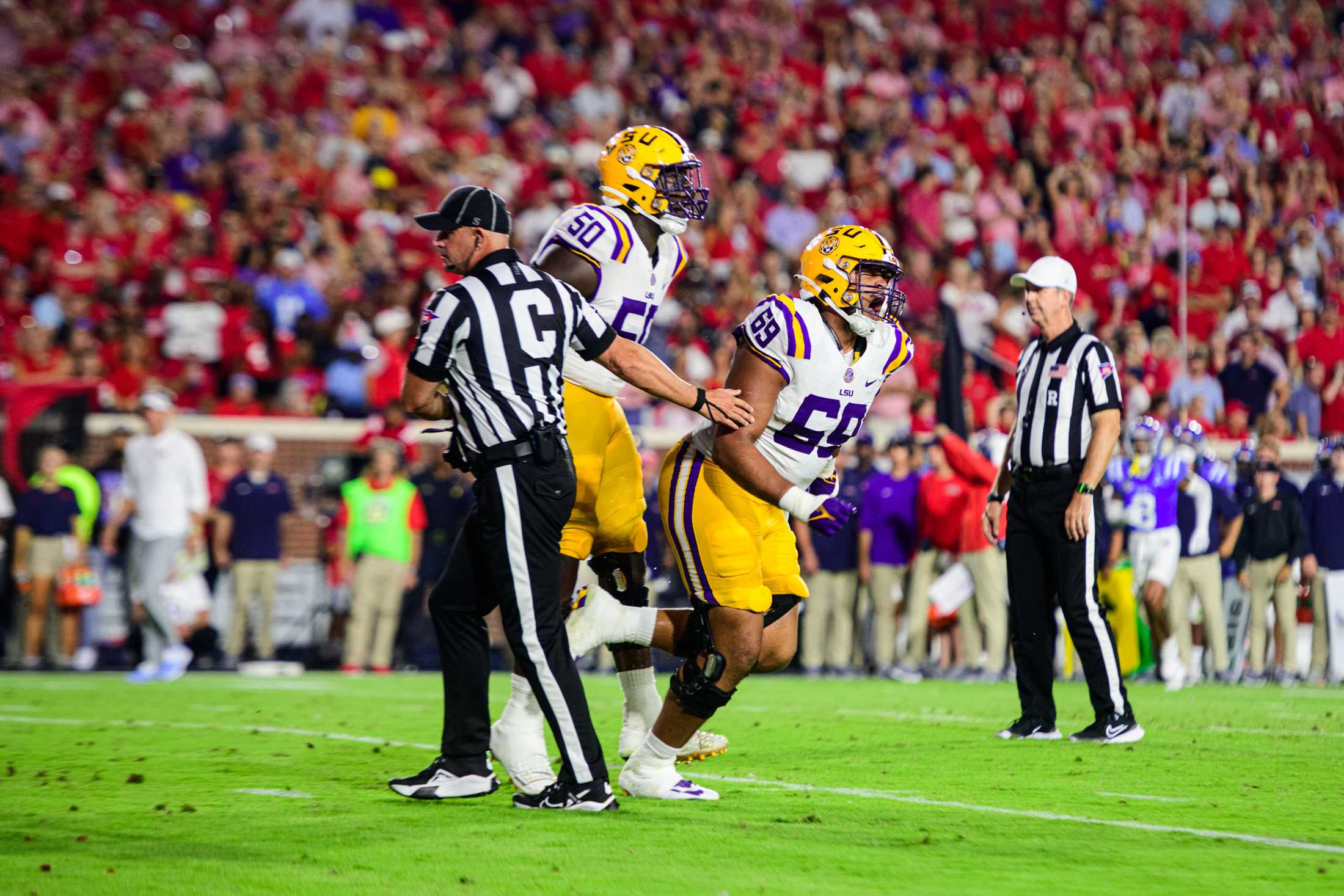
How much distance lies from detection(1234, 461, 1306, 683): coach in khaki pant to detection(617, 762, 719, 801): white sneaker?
8.42m

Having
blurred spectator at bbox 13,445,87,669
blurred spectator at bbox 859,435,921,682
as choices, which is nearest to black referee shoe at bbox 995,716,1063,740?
blurred spectator at bbox 859,435,921,682

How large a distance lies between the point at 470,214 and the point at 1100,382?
336 cm

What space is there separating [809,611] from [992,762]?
6.89 metres

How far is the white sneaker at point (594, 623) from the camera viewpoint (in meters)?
6.06

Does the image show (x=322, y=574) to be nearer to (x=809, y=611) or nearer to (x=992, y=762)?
(x=809, y=611)

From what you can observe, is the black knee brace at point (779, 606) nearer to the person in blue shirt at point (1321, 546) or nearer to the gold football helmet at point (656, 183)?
the gold football helmet at point (656, 183)

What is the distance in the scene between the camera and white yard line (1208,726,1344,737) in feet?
25.8

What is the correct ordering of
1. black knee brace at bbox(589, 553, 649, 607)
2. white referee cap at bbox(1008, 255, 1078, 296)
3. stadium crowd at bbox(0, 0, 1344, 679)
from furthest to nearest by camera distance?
stadium crowd at bbox(0, 0, 1344, 679) < white referee cap at bbox(1008, 255, 1078, 296) < black knee brace at bbox(589, 553, 649, 607)

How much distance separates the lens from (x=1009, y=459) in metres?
7.75

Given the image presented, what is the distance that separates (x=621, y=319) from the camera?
247 inches

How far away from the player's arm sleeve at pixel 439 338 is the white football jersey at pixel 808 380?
102 centimetres

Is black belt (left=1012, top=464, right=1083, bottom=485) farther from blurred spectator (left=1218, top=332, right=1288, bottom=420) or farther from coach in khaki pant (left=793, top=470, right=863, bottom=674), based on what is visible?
blurred spectator (left=1218, top=332, right=1288, bottom=420)

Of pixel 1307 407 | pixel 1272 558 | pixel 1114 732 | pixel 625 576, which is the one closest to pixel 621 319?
pixel 625 576

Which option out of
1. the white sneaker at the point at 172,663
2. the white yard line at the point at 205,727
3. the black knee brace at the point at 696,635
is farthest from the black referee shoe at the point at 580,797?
Result: the white sneaker at the point at 172,663
